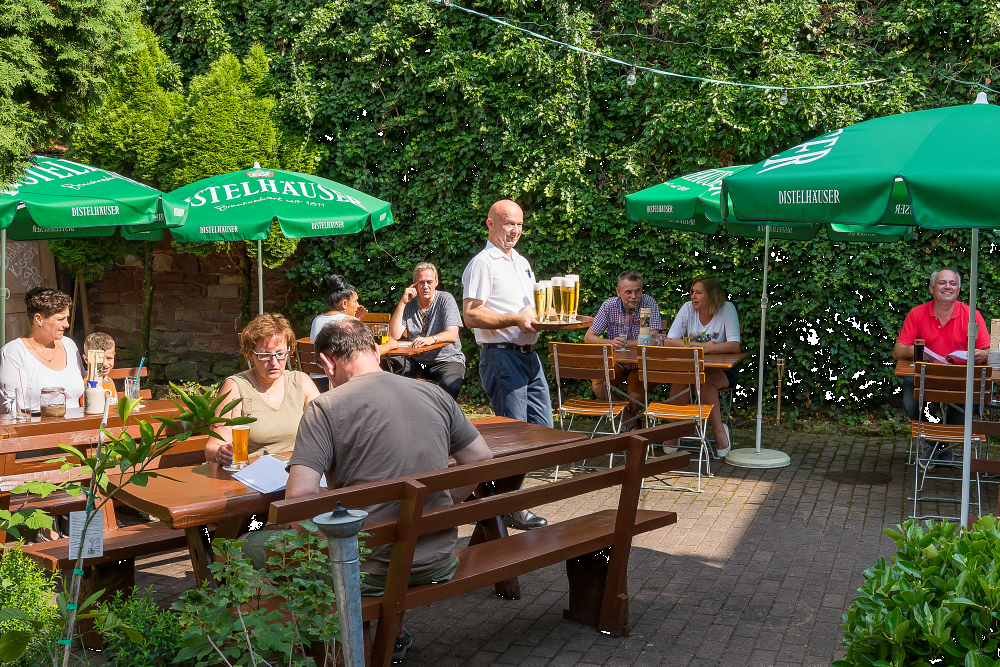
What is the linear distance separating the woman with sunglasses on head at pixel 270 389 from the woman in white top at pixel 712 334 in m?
3.72

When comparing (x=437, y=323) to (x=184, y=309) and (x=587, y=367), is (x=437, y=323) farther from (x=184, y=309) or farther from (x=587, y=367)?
(x=184, y=309)

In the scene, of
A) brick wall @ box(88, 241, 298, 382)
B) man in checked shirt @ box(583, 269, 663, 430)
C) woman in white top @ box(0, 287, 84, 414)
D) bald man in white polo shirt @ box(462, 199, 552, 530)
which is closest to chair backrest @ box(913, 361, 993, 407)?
man in checked shirt @ box(583, 269, 663, 430)

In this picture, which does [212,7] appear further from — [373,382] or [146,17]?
[373,382]

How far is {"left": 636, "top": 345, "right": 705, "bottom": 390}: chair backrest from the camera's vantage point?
6.44m

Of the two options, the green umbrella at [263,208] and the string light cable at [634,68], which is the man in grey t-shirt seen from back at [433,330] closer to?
the green umbrella at [263,208]

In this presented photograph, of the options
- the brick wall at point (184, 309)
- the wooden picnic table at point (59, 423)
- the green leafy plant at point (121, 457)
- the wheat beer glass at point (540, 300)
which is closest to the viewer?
the green leafy plant at point (121, 457)

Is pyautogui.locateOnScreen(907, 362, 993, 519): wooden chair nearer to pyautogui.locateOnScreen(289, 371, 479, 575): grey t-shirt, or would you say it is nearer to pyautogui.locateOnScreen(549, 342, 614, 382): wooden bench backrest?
pyautogui.locateOnScreen(549, 342, 614, 382): wooden bench backrest

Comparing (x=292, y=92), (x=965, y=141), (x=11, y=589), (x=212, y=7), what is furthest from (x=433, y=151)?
(x=11, y=589)

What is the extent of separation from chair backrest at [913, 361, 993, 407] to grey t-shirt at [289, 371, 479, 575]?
412cm

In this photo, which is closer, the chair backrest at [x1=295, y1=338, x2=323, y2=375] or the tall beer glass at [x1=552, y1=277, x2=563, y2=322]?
the tall beer glass at [x1=552, y1=277, x2=563, y2=322]

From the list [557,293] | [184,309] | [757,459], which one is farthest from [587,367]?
[184,309]

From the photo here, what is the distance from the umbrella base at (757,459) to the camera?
6.91 meters

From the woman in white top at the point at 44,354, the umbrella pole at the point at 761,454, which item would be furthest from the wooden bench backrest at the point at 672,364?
the woman in white top at the point at 44,354

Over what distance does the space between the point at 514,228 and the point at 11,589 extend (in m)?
3.57
